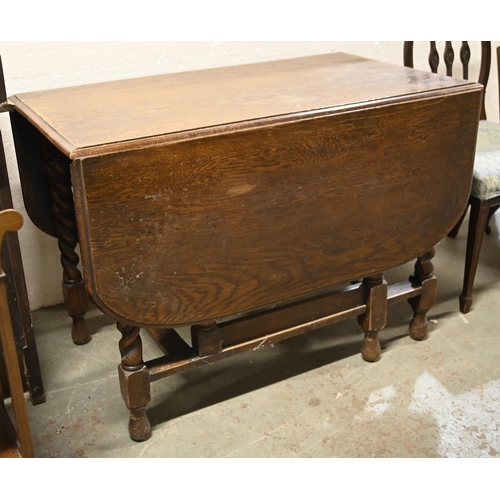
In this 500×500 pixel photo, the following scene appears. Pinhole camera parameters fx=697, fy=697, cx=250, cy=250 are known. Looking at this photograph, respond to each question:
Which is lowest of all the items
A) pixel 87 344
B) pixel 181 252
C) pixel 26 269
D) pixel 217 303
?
pixel 87 344

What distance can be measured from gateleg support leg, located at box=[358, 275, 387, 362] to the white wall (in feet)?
3.38

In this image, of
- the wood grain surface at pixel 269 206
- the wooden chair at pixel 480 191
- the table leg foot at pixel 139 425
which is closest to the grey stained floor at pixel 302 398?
the table leg foot at pixel 139 425

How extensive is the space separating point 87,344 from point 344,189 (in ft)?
3.46

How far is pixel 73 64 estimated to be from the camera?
90.6 inches

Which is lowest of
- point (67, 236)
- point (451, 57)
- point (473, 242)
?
point (473, 242)

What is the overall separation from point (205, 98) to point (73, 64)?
2.13ft

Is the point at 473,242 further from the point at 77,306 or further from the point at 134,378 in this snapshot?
the point at 77,306

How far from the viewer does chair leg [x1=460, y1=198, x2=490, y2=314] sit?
7.52ft

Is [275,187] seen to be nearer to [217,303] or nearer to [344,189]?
[344,189]

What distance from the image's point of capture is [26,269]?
2.47m

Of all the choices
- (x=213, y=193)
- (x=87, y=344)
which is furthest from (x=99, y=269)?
(x=87, y=344)

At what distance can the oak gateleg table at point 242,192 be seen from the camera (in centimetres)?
158

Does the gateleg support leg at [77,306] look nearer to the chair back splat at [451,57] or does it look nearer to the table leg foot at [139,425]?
the table leg foot at [139,425]

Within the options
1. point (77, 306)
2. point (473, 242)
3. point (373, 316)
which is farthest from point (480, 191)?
point (77, 306)
